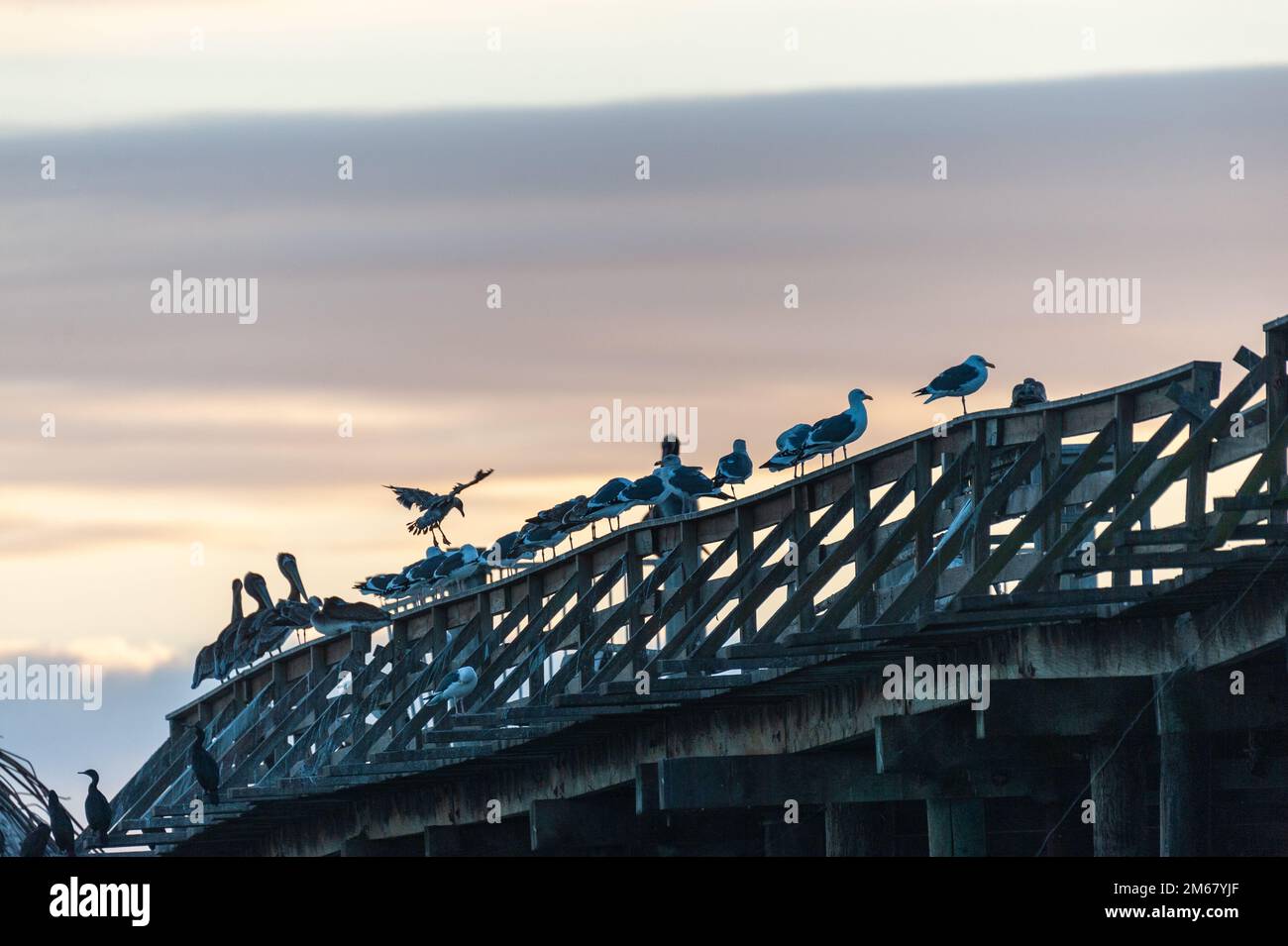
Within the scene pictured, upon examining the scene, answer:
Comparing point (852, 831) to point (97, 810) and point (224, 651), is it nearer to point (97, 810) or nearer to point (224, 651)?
point (97, 810)

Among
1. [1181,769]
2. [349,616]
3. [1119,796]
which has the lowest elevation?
[1119,796]

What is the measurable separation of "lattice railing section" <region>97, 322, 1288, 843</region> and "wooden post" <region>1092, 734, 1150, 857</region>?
60.7 inches

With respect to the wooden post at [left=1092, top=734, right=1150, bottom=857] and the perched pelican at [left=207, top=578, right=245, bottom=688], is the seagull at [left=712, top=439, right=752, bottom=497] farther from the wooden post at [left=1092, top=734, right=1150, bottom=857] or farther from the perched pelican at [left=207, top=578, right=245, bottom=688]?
the perched pelican at [left=207, top=578, right=245, bottom=688]

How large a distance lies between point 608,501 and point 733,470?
3.13 meters

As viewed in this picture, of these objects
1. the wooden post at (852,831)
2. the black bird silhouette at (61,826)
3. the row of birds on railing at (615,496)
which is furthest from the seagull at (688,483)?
the black bird silhouette at (61,826)

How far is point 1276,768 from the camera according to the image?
78.7ft

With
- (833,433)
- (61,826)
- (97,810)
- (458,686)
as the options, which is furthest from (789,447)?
(97,810)

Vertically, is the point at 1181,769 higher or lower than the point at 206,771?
lower

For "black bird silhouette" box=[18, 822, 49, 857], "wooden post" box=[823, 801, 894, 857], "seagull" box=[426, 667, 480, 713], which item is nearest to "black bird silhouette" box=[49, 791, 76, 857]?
"black bird silhouette" box=[18, 822, 49, 857]

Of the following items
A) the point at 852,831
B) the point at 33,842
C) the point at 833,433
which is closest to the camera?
the point at 33,842

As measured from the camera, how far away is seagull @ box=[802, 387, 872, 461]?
102 feet

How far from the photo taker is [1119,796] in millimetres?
23312
